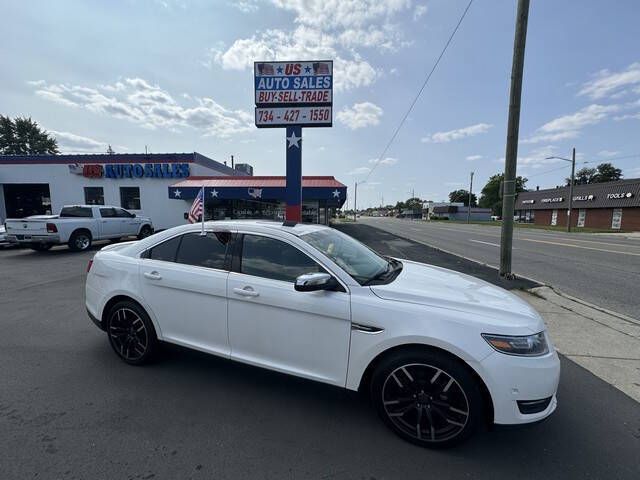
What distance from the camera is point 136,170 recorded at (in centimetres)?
1964

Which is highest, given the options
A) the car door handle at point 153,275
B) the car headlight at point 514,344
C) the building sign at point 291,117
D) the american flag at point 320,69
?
the american flag at point 320,69

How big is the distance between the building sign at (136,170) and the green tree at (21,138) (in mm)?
48276

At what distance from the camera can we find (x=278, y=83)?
1065 centimetres

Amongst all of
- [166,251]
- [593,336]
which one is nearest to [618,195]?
[593,336]

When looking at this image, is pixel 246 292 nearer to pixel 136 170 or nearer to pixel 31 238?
pixel 31 238

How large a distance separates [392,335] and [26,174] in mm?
28070

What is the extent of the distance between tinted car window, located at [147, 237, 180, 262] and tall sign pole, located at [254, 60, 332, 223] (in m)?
7.40

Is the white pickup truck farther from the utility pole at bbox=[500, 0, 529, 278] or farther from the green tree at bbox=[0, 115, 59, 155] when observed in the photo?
the green tree at bbox=[0, 115, 59, 155]

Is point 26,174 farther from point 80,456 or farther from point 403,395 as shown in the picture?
point 403,395

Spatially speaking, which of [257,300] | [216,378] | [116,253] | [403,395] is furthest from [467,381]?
[116,253]

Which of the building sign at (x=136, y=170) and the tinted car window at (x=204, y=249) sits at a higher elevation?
the building sign at (x=136, y=170)

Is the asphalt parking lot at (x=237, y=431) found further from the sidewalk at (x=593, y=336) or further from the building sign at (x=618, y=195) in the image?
the building sign at (x=618, y=195)

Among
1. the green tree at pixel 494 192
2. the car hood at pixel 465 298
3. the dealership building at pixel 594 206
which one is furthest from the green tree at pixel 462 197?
the car hood at pixel 465 298

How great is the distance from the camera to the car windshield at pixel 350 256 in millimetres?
2797
